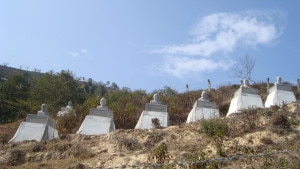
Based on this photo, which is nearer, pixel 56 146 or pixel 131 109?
pixel 56 146

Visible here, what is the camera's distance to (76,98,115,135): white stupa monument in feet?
48.1

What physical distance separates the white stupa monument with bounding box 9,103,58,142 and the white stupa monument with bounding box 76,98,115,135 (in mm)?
1172

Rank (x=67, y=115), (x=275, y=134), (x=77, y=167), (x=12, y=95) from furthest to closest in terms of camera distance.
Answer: (x=12, y=95) < (x=67, y=115) < (x=275, y=134) < (x=77, y=167)

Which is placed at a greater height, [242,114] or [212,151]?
[242,114]

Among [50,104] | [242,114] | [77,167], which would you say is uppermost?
[50,104]

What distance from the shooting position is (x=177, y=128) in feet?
42.6

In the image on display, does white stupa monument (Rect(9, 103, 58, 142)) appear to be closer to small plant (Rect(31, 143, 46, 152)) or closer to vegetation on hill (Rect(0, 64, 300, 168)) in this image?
vegetation on hill (Rect(0, 64, 300, 168))

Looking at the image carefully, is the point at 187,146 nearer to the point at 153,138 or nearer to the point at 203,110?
the point at 153,138

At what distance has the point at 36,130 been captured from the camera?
14727 millimetres

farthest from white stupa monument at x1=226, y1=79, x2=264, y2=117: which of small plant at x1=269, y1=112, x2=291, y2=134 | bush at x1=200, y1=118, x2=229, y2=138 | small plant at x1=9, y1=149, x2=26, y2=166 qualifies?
small plant at x1=9, y1=149, x2=26, y2=166

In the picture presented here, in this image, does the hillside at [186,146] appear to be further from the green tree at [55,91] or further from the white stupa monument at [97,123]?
the green tree at [55,91]

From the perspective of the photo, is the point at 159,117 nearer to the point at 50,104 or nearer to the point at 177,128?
the point at 177,128

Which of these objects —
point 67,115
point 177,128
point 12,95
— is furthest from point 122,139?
point 12,95

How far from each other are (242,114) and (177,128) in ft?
7.28
